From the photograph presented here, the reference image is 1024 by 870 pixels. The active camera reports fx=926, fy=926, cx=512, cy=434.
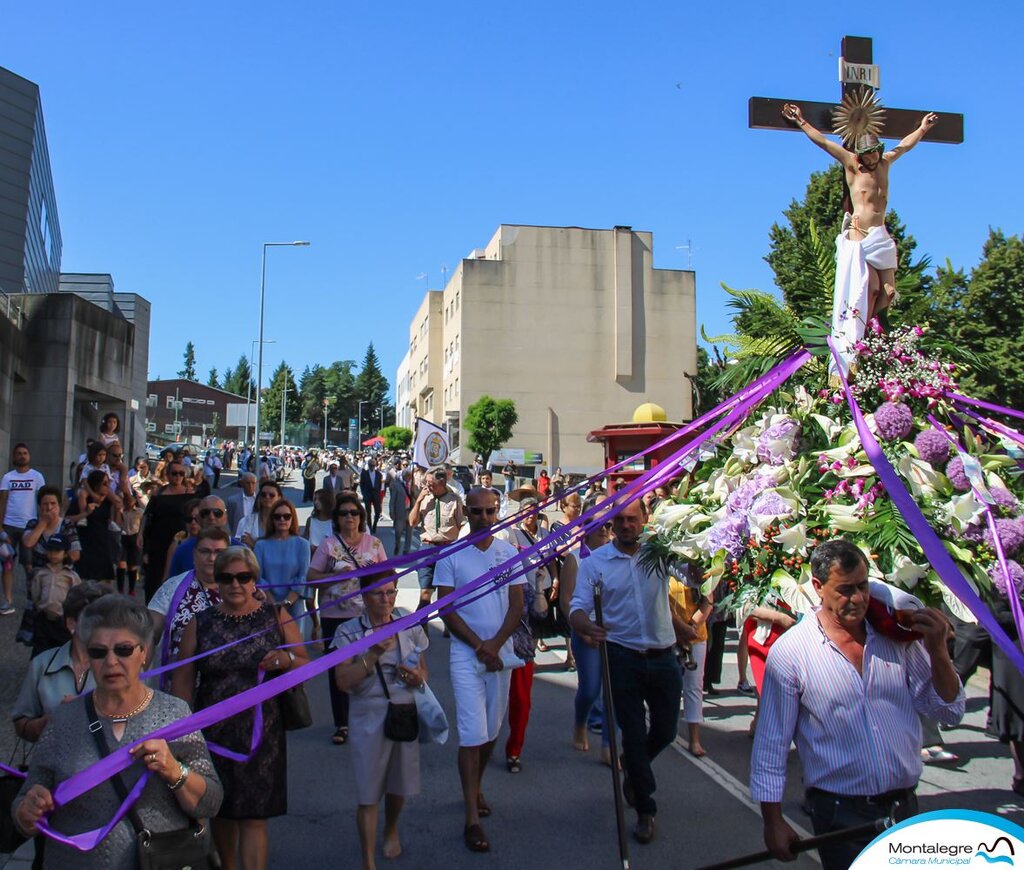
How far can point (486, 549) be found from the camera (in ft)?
19.8

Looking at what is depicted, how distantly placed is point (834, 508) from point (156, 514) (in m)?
6.96

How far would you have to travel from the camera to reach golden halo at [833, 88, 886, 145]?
5.51m

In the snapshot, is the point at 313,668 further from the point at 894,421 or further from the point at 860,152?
the point at 860,152

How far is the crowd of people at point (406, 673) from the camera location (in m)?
3.27

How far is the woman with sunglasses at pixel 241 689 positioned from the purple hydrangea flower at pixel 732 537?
222 cm

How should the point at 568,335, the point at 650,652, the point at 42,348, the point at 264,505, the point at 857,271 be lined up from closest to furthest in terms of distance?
the point at 857,271
the point at 650,652
the point at 264,505
the point at 42,348
the point at 568,335

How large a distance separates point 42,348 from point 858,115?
17955 mm

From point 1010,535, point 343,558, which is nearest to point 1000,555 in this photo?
point 1010,535

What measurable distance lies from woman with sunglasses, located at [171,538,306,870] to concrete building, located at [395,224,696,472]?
5242cm

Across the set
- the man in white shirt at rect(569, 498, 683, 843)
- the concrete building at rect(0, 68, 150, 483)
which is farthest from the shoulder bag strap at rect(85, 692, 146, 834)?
the concrete building at rect(0, 68, 150, 483)

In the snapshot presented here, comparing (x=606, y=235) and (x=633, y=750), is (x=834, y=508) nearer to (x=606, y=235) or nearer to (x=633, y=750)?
(x=633, y=750)

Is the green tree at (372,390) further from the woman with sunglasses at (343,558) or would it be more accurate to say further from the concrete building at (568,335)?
the woman with sunglasses at (343,558)

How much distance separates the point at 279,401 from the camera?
12656 centimetres

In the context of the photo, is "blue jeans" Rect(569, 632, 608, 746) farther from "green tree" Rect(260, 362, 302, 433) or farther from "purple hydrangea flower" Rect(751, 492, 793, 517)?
"green tree" Rect(260, 362, 302, 433)
